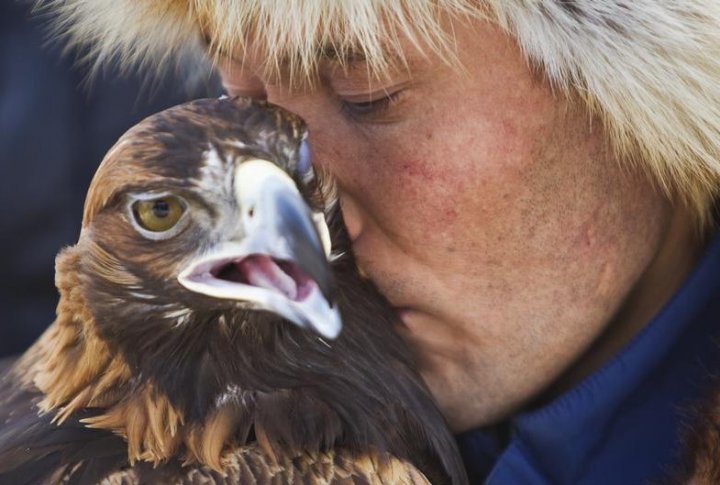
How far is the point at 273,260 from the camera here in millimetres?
1789

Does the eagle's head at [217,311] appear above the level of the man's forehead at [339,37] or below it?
below

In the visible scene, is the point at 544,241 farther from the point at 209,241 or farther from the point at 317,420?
the point at 209,241

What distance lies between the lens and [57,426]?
6.48 feet

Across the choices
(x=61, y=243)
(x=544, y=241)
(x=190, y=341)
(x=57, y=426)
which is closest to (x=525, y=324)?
(x=544, y=241)

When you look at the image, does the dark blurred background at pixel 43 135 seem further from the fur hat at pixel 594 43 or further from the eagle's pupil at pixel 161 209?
the eagle's pupil at pixel 161 209

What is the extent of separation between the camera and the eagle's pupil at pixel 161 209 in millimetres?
1830

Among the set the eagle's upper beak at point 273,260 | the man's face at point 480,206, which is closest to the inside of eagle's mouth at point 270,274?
the eagle's upper beak at point 273,260

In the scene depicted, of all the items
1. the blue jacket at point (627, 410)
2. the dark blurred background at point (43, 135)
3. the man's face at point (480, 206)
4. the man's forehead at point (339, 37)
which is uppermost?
the man's forehead at point (339, 37)

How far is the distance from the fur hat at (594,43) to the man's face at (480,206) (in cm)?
6

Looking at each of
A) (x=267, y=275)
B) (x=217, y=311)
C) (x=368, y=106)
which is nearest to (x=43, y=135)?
(x=368, y=106)

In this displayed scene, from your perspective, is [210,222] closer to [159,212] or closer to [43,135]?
[159,212]

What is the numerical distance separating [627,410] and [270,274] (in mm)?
936

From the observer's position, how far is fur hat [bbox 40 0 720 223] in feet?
6.46

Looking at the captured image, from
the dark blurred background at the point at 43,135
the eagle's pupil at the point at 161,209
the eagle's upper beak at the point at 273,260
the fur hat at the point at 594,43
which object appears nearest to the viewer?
the eagle's upper beak at the point at 273,260
